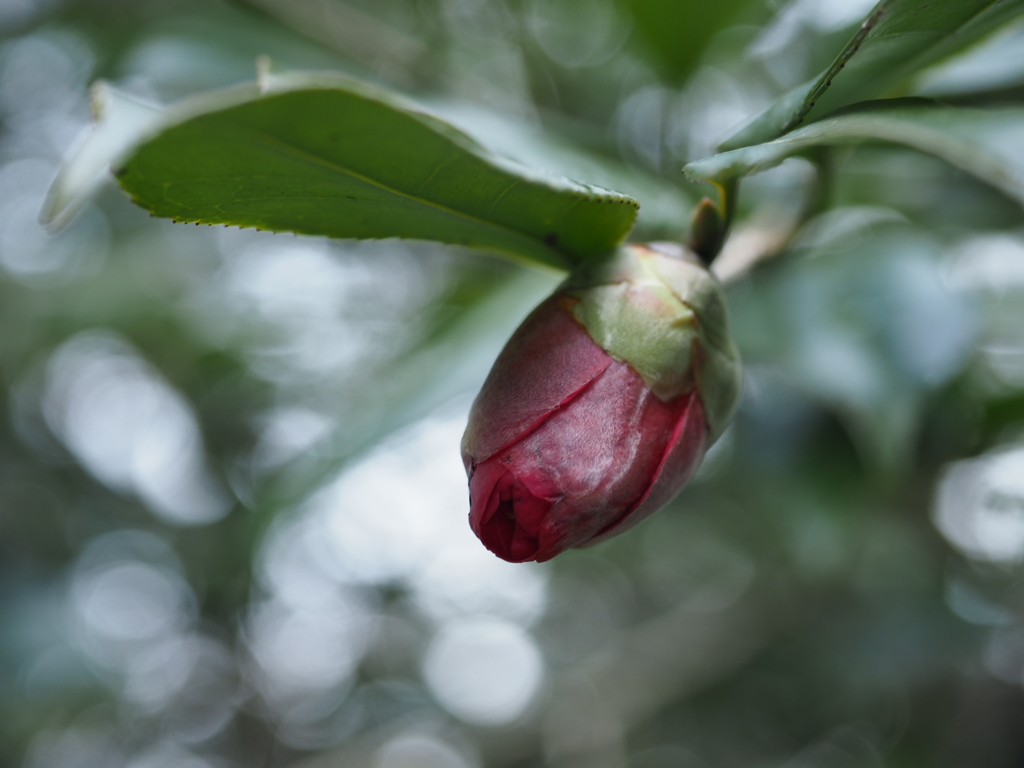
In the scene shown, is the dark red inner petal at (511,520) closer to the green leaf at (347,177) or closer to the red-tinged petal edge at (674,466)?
the red-tinged petal edge at (674,466)

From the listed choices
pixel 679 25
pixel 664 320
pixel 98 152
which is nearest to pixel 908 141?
pixel 664 320

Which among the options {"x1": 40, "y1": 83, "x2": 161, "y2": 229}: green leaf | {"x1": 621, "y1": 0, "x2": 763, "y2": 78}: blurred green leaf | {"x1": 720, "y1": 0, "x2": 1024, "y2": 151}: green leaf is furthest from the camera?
{"x1": 621, "y1": 0, "x2": 763, "y2": 78}: blurred green leaf

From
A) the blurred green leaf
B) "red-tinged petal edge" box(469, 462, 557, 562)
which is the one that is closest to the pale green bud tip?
"red-tinged petal edge" box(469, 462, 557, 562)

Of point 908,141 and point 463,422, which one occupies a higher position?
point 908,141

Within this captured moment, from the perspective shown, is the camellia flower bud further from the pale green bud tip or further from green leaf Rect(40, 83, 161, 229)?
green leaf Rect(40, 83, 161, 229)

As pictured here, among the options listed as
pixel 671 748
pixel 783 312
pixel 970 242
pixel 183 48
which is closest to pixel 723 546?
pixel 671 748

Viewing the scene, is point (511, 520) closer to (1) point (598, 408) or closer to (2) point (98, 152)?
(1) point (598, 408)

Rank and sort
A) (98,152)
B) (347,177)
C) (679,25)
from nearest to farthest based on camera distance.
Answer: (98,152) < (347,177) < (679,25)

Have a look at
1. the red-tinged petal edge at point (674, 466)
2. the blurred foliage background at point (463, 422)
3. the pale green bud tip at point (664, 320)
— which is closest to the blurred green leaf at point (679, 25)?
the blurred foliage background at point (463, 422)

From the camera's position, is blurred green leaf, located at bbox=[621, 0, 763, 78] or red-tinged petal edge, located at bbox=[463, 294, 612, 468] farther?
blurred green leaf, located at bbox=[621, 0, 763, 78]
